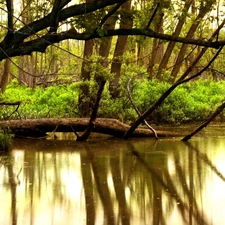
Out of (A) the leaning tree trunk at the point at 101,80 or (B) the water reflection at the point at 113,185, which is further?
(A) the leaning tree trunk at the point at 101,80

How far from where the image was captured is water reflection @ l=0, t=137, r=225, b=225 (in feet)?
21.1

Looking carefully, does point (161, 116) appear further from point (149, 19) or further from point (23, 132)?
point (149, 19)

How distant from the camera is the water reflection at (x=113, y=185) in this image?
21.1ft

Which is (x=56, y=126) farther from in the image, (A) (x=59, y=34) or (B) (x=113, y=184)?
(B) (x=113, y=184)

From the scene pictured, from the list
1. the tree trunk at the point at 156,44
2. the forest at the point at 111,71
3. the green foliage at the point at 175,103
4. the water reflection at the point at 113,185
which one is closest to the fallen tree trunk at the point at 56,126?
the forest at the point at 111,71

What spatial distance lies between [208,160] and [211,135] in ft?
18.1

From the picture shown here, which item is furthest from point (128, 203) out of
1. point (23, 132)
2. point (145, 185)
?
point (23, 132)

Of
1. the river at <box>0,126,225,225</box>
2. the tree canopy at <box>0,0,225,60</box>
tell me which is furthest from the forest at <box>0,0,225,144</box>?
the river at <box>0,126,225,225</box>

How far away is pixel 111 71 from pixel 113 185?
12.3 m

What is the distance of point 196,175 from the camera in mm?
9211

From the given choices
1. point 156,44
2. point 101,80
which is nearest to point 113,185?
point 101,80

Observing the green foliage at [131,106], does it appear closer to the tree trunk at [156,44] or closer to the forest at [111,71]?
the forest at [111,71]

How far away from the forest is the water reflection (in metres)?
1.97

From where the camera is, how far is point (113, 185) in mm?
8383
